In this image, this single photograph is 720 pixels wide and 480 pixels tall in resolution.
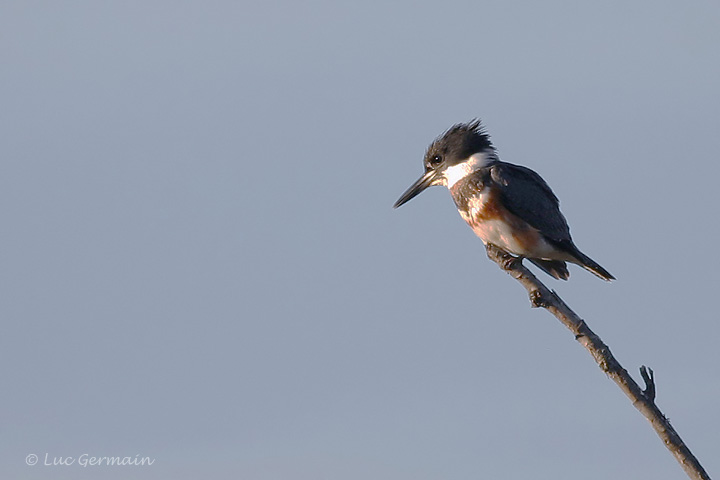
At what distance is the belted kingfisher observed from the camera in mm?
10633

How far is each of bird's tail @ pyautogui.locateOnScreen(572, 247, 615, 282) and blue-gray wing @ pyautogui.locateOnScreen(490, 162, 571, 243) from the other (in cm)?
22

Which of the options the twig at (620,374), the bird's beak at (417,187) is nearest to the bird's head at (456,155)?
the bird's beak at (417,187)

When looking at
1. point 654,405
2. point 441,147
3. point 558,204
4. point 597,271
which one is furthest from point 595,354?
point 441,147

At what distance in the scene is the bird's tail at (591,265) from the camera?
10456mm

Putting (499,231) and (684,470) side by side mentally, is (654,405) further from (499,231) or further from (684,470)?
(499,231)

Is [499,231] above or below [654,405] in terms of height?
above

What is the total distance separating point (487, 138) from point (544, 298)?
5681 millimetres

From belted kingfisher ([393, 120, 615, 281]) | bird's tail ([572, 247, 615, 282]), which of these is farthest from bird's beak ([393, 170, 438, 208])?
bird's tail ([572, 247, 615, 282])

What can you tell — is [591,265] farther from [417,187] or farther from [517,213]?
[417,187]

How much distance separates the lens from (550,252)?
10.7 m

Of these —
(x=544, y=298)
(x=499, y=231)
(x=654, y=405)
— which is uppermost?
(x=499, y=231)

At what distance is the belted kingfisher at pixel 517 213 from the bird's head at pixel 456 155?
4 cm

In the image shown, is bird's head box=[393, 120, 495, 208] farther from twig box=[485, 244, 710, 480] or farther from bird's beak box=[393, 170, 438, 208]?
twig box=[485, 244, 710, 480]

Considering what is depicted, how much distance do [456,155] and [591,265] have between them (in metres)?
2.37
